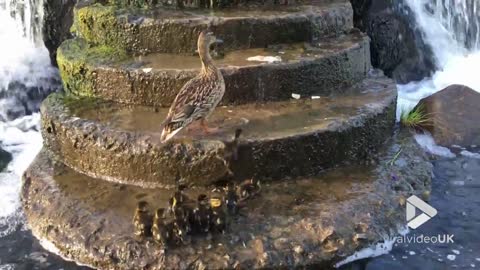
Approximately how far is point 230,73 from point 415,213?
84.4 inches

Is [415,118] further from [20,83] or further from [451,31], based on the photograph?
[20,83]

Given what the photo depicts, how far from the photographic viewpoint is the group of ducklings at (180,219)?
5.08 metres

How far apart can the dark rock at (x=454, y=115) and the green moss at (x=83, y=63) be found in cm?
368

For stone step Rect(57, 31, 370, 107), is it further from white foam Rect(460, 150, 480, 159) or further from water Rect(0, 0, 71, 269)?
white foam Rect(460, 150, 480, 159)

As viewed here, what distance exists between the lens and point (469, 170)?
707cm

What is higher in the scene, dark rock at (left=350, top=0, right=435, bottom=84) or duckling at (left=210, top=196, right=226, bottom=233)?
dark rock at (left=350, top=0, right=435, bottom=84)

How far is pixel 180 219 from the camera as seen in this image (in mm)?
5086

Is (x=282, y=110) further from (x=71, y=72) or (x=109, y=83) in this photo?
(x=71, y=72)

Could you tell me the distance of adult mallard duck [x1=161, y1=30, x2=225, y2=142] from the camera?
548cm

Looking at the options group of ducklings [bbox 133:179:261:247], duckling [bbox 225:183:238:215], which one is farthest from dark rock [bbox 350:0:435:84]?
group of ducklings [bbox 133:179:261:247]

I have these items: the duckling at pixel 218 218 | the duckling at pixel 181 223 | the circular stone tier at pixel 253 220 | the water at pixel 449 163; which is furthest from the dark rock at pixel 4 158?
the water at pixel 449 163

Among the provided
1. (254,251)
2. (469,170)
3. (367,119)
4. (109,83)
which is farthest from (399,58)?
(254,251)

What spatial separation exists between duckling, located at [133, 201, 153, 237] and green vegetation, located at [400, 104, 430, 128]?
360 cm

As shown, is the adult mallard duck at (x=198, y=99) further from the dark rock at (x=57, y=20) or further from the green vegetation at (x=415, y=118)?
the dark rock at (x=57, y=20)
